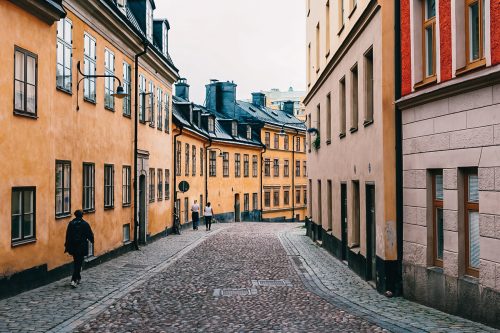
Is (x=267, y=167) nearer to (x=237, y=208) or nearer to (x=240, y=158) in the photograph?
(x=240, y=158)

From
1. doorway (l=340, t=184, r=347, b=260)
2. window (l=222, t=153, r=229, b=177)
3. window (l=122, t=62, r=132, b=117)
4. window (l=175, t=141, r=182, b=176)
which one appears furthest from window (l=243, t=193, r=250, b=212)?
doorway (l=340, t=184, r=347, b=260)

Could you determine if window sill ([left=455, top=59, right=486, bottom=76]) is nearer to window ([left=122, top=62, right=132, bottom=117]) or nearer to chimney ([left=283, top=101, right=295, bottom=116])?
window ([left=122, top=62, right=132, bottom=117])

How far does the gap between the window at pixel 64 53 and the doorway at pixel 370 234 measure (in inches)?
305

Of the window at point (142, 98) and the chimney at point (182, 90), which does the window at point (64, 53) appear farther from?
the chimney at point (182, 90)

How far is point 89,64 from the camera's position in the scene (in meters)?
17.5

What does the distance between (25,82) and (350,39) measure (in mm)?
8263

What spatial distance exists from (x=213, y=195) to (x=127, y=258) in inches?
1057

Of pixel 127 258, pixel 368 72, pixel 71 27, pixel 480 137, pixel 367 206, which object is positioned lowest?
pixel 127 258

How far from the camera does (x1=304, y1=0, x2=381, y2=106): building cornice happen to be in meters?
13.5

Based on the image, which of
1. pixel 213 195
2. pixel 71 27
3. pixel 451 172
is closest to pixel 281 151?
pixel 213 195

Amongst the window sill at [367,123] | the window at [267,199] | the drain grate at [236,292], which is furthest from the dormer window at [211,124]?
the drain grate at [236,292]

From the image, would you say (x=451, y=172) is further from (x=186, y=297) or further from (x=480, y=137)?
(x=186, y=297)

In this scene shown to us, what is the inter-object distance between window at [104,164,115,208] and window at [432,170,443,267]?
1089 cm

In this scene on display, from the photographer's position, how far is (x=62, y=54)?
15141 mm
